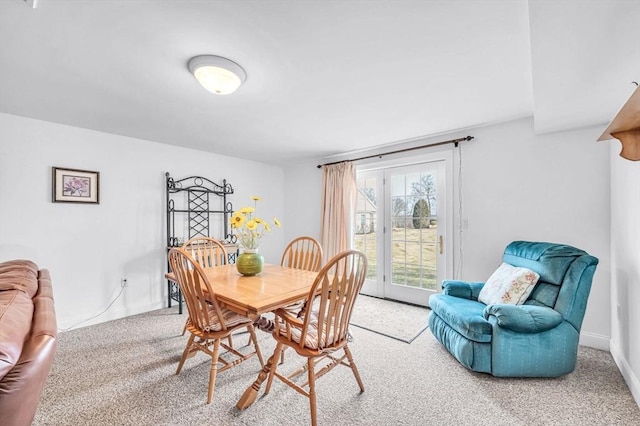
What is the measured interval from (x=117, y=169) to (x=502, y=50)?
397 centimetres

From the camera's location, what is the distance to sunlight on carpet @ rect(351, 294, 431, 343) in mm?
2816

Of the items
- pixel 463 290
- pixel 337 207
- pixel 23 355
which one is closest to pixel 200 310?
pixel 23 355

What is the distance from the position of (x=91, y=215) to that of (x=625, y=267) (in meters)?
5.08

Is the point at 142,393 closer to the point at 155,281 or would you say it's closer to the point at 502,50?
the point at 155,281

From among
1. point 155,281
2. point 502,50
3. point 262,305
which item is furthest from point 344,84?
point 155,281

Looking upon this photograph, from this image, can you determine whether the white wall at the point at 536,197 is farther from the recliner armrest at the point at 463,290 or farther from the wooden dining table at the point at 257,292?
the wooden dining table at the point at 257,292

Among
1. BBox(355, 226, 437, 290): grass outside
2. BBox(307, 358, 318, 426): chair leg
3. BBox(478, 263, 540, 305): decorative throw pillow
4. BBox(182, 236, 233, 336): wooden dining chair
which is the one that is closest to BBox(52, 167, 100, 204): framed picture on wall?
BBox(182, 236, 233, 336): wooden dining chair

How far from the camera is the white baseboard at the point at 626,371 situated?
1.74m

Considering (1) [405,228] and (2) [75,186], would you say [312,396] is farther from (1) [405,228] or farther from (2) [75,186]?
(2) [75,186]

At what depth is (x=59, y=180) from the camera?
2.88 meters

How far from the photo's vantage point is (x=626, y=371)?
1945 millimetres

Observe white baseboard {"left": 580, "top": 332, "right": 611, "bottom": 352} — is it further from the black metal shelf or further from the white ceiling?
the black metal shelf

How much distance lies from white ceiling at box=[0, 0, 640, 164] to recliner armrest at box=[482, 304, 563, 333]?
61.6 inches

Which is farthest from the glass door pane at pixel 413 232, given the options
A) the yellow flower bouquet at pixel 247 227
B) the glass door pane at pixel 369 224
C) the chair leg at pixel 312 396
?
the chair leg at pixel 312 396
